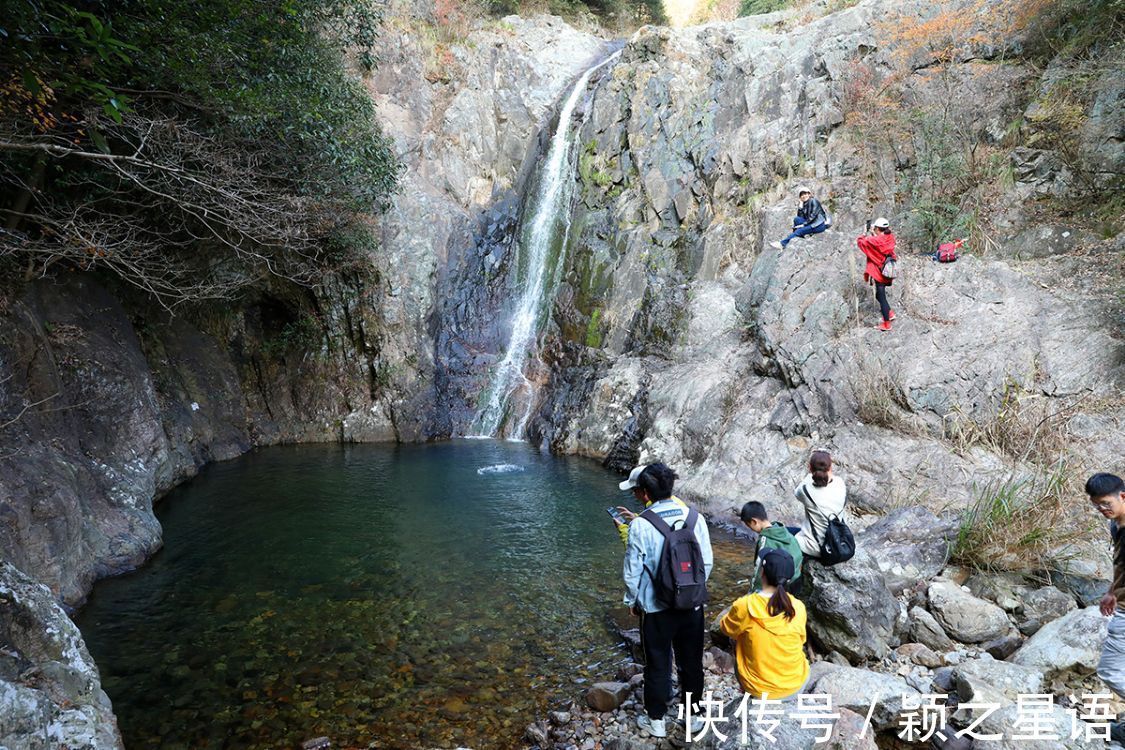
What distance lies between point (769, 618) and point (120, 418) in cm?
1036

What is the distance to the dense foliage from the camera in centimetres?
572

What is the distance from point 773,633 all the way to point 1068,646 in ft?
8.30

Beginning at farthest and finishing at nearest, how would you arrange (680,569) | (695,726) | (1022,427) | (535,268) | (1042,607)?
1. (535,268)
2. (1022,427)
3. (1042,607)
4. (695,726)
5. (680,569)

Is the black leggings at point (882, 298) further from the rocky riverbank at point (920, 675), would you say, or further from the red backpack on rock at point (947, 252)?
the rocky riverbank at point (920, 675)

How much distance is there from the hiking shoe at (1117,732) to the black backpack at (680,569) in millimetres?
2467

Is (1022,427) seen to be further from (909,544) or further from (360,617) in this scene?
(360,617)

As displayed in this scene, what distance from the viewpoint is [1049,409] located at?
7918 millimetres

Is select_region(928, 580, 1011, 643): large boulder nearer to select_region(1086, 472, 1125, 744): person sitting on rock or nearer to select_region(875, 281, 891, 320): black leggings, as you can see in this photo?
select_region(1086, 472, 1125, 744): person sitting on rock

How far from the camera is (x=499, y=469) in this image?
1338cm

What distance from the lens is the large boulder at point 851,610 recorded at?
4.65 metres

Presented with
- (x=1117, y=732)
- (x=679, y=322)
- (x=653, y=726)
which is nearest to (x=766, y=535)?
(x=653, y=726)

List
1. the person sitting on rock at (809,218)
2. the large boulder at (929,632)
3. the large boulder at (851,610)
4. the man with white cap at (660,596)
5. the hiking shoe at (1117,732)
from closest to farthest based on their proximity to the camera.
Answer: the hiking shoe at (1117,732) < the man with white cap at (660,596) < the large boulder at (851,610) < the large boulder at (929,632) < the person sitting on rock at (809,218)

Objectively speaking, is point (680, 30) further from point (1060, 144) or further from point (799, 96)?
point (1060, 144)

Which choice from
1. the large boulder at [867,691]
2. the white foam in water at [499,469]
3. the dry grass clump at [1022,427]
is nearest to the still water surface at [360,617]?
the white foam in water at [499,469]
